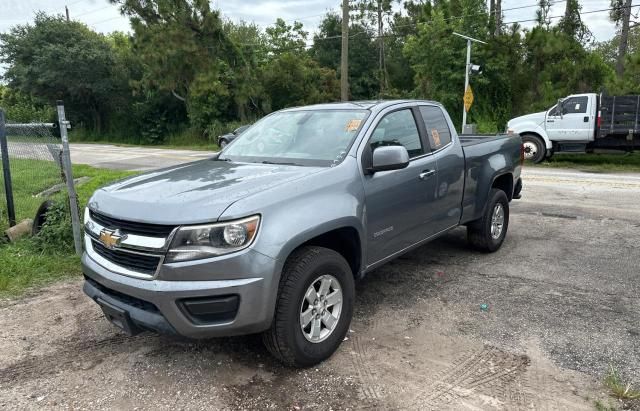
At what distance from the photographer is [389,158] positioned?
3.73 metres

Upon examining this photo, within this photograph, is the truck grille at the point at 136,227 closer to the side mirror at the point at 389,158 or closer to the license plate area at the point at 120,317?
the license plate area at the point at 120,317

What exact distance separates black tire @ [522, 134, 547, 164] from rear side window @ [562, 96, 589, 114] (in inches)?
47.2

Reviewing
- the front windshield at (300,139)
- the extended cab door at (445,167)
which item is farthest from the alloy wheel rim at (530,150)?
the front windshield at (300,139)

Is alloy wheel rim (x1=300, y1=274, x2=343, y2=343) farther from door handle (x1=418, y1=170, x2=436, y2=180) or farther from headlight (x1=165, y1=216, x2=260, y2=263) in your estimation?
Result: door handle (x1=418, y1=170, x2=436, y2=180)

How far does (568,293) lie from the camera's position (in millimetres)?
4719

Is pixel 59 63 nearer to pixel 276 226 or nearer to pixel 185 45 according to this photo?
pixel 185 45

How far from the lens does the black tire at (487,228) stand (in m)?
5.68

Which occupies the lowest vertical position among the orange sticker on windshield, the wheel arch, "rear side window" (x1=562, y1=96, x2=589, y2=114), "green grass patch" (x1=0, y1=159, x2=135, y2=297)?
"green grass patch" (x1=0, y1=159, x2=135, y2=297)

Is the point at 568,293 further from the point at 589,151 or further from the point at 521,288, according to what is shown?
the point at 589,151

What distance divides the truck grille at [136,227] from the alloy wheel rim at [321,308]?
3.16 ft

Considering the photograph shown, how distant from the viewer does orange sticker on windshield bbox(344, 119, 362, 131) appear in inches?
162

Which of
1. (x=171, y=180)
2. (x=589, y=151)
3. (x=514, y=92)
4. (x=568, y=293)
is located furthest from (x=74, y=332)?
(x=514, y=92)

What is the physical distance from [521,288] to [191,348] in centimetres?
309

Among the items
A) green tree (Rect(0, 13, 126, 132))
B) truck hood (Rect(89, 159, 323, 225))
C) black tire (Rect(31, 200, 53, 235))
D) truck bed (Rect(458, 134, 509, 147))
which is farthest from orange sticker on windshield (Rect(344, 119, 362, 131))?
green tree (Rect(0, 13, 126, 132))
